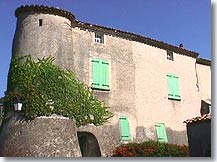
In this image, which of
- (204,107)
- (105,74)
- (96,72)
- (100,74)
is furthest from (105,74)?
(204,107)

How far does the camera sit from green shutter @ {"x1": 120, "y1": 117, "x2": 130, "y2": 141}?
920 centimetres

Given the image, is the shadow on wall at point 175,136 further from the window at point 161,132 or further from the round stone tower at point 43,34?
the round stone tower at point 43,34

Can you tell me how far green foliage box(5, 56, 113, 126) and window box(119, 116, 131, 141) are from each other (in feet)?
2.78

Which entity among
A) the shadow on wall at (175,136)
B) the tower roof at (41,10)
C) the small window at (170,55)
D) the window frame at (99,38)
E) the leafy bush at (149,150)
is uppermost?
the tower roof at (41,10)

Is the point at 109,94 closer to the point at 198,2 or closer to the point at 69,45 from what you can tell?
the point at 69,45

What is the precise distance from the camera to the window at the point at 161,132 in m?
9.77

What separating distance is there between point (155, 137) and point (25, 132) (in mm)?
3784

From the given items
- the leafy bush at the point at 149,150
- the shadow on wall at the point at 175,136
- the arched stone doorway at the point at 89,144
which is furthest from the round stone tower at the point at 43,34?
the shadow on wall at the point at 175,136

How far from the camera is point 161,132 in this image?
32.1 feet

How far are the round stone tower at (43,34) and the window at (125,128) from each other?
79.2 inches

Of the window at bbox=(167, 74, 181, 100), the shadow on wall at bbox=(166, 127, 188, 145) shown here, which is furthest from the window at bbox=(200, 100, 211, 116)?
the shadow on wall at bbox=(166, 127, 188, 145)

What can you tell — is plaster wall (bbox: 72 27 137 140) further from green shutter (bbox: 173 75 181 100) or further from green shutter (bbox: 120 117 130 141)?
green shutter (bbox: 173 75 181 100)

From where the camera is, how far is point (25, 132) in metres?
7.42

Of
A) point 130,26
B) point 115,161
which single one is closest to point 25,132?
point 115,161
